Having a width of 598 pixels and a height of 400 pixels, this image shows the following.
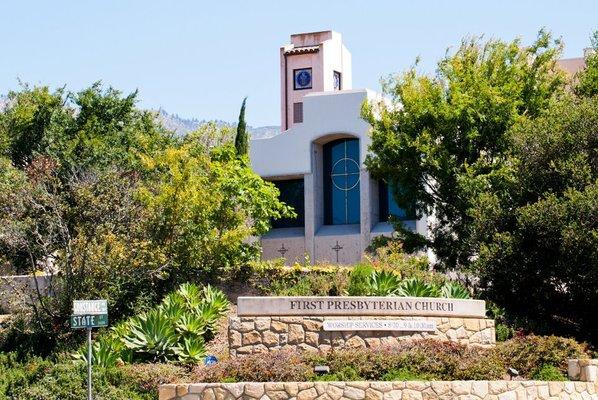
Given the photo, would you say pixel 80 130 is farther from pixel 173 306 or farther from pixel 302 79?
pixel 302 79

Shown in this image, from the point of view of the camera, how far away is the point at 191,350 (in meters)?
28.8

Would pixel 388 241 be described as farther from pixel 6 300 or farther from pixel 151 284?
pixel 6 300

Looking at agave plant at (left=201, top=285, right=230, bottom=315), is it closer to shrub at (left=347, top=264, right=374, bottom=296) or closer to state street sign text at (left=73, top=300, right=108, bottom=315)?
shrub at (left=347, top=264, right=374, bottom=296)

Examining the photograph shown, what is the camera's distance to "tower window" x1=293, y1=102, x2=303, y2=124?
6906 cm

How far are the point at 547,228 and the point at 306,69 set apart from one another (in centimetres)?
3995

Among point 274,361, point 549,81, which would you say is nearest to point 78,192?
point 274,361

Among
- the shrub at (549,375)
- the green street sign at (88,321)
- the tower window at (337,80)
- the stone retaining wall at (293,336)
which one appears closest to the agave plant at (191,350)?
the stone retaining wall at (293,336)

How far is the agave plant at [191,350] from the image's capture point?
2869 centimetres

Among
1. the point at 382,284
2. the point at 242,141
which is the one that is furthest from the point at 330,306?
the point at 242,141

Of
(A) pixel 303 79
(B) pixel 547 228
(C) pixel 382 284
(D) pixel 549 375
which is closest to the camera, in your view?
(D) pixel 549 375

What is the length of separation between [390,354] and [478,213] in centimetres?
872

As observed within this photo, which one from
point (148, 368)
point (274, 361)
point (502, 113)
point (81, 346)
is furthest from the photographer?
point (502, 113)

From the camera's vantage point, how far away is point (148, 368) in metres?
27.8

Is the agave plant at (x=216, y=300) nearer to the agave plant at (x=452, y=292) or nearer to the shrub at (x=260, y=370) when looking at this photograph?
the shrub at (x=260, y=370)
